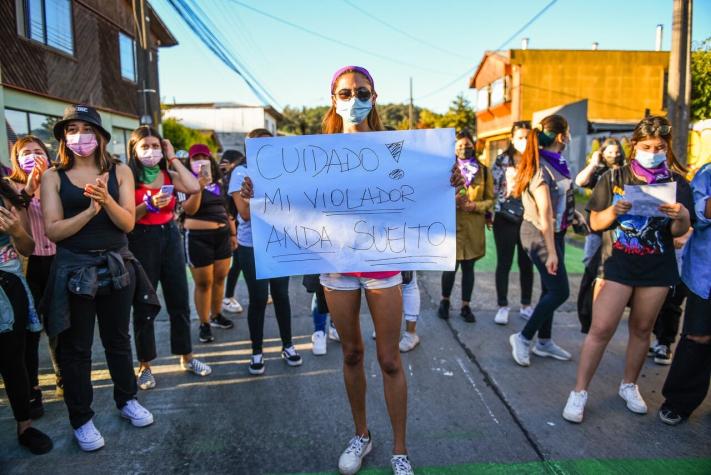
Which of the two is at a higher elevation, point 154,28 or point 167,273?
point 154,28

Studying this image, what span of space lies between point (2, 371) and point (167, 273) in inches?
48.8

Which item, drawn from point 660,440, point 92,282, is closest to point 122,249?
point 92,282

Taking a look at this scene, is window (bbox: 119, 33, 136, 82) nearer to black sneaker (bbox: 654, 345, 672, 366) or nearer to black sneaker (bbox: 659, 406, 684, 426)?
black sneaker (bbox: 654, 345, 672, 366)

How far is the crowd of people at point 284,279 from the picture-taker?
2537 mm

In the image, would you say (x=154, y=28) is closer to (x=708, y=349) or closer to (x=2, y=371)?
(x=2, y=371)

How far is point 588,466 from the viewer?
257 cm

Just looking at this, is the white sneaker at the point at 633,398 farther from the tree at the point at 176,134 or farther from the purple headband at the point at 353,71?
the tree at the point at 176,134

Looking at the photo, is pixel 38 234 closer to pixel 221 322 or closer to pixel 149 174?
pixel 149 174

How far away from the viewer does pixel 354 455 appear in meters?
2.56

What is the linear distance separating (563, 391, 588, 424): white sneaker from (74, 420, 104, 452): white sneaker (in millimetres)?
2918

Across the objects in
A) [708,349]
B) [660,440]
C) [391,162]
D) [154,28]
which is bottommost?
[660,440]

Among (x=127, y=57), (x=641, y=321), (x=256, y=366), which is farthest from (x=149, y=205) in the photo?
(x=127, y=57)

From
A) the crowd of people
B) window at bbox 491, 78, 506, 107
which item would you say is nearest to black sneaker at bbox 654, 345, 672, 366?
the crowd of people

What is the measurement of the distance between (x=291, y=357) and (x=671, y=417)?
2.77 m
